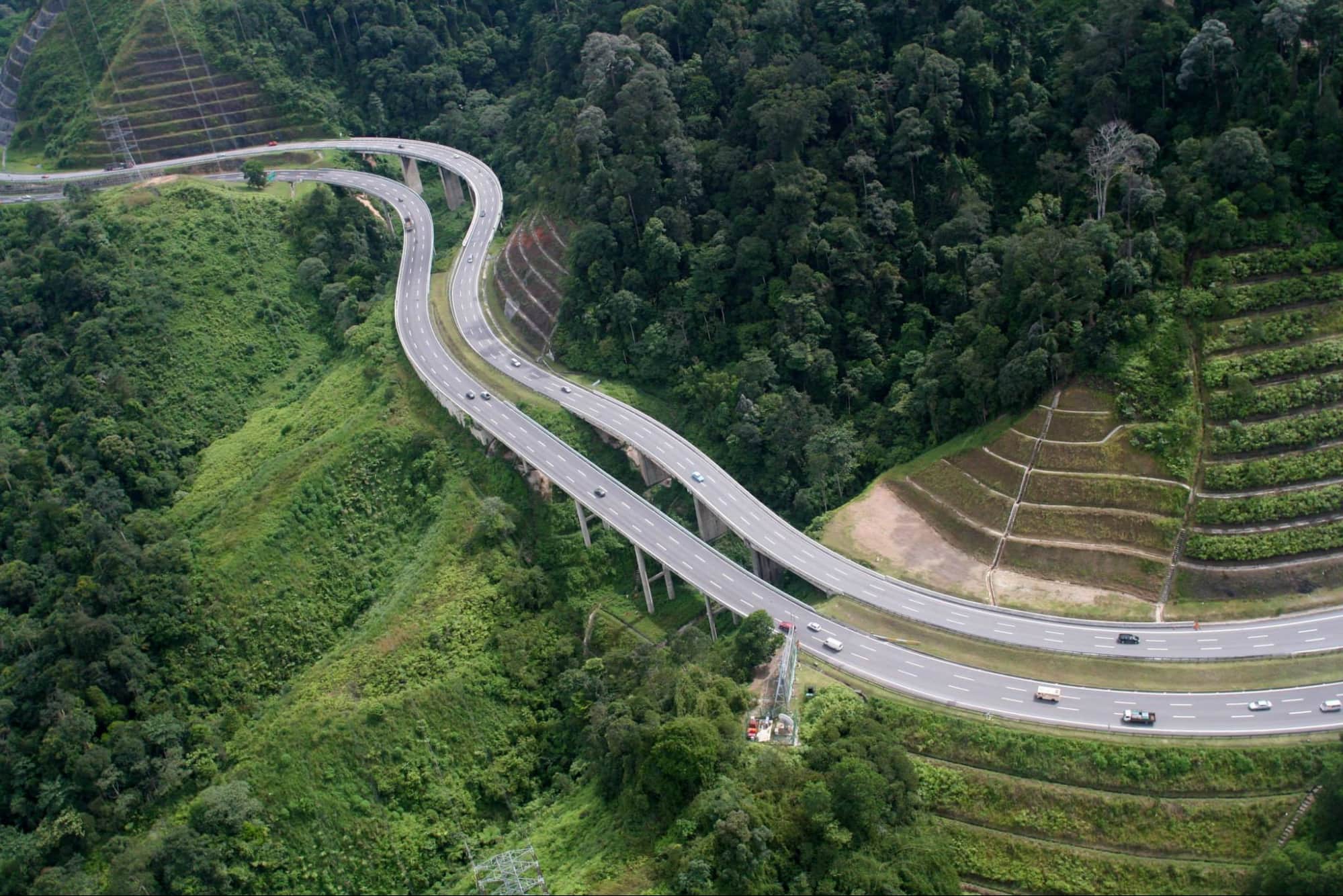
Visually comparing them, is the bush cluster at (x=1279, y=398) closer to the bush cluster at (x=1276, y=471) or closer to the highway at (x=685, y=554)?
the bush cluster at (x=1276, y=471)

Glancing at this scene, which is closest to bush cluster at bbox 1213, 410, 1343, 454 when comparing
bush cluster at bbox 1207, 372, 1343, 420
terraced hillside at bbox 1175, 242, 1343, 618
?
terraced hillside at bbox 1175, 242, 1343, 618

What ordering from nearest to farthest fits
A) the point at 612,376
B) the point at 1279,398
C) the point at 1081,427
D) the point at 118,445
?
1. the point at 1279,398
2. the point at 1081,427
3. the point at 118,445
4. the point at 612,376


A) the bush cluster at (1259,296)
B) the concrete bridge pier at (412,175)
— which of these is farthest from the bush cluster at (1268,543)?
the concrete bridge pier at (412,175)

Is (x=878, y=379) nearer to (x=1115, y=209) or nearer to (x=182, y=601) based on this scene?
(x=1115, y=209)

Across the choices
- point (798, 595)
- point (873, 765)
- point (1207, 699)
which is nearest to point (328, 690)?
point (798, 595)

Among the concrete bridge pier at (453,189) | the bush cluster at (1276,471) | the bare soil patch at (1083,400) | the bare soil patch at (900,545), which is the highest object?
the concrete bridge pier at (453,189)

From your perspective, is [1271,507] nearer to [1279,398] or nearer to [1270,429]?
[1270,429]

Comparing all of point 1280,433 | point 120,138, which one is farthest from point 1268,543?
point 120,138
